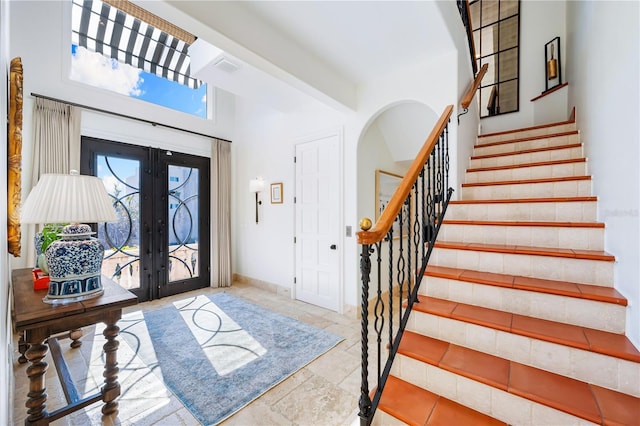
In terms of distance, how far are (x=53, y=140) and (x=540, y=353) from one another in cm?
485

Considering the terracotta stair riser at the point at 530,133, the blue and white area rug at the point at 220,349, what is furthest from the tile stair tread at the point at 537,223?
the terracotta stair riser at the point at 530,133

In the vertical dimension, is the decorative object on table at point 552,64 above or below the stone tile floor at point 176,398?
above

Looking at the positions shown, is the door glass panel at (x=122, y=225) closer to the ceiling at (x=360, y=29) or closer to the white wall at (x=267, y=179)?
the white wall at (x=267, y=179)

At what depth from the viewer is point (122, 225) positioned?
378 centimetres

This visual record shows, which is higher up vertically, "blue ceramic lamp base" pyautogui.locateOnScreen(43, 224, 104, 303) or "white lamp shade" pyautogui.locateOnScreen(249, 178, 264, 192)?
"white lamp shade" pyautogui.locateOnScreen(249, 178, 264, 192)

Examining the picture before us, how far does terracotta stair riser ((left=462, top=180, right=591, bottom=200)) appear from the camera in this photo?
215 cm

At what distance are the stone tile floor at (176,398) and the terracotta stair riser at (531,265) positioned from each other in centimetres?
120

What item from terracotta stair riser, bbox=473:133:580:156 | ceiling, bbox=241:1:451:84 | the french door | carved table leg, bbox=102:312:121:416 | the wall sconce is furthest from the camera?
the wall sconce

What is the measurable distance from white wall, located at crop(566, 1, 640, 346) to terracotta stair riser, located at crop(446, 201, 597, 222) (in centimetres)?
9

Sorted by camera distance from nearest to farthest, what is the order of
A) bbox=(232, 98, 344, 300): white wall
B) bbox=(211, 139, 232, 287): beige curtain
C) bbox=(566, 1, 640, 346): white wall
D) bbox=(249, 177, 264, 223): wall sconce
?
1. bbox=(566, 1, 640, 346): white wall
2. bbox=(232, 98, 344, 300): white wall
3. bbox=(249, 177, 264, 223): wall sconce
4. bbox=(211, 139, 232, 287): beige curtain

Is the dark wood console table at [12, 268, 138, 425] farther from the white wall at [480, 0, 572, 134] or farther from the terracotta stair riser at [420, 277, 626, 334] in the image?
the white wall at [480, 0, 572, 134]

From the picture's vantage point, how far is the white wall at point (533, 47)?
165 inches

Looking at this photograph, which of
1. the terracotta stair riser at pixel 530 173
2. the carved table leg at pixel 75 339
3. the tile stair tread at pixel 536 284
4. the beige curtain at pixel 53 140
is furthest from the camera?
the beige curtain at pixel 53 140

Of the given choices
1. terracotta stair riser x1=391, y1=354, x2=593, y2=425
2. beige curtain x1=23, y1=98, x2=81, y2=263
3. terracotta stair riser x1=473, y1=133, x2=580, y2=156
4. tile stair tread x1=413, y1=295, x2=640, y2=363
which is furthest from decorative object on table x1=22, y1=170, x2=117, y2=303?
terracotta stair riser x1=473, y1=133, x2=580, y2=156
